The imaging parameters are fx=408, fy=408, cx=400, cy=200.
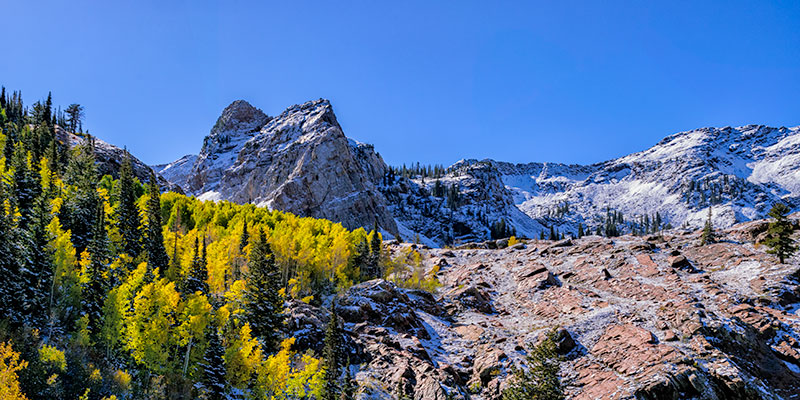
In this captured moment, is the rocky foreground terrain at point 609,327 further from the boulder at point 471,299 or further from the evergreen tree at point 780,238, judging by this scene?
the evergreen tree at point 780,238

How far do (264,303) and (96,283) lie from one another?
15.3 meters

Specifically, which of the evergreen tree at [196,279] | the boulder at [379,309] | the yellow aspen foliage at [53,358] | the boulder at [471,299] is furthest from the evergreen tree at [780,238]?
the yellow aspen foliage at [53,358]

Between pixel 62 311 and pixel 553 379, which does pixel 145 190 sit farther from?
pixel 553 379

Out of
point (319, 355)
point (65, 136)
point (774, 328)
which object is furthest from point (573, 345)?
point (65, 136)

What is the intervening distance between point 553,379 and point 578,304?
2559 cm

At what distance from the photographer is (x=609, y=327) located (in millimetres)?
45844

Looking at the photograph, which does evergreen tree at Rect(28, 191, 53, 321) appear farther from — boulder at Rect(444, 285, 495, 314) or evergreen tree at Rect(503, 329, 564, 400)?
boulder at Rect(444, 285, 495, 314)

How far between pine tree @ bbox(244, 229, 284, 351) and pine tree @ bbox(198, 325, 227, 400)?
22.4 feet

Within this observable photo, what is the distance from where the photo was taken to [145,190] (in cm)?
9094

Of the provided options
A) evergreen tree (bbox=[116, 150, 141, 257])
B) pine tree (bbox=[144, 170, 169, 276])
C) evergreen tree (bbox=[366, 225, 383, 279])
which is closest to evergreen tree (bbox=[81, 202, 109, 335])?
pine tree (bbox=[144, 170, 169, 276])

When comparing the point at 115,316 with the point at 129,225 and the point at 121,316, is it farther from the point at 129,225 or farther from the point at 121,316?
the point at 129,225

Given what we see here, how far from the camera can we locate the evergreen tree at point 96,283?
3688 cm

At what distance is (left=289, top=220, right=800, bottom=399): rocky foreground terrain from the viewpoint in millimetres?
36438

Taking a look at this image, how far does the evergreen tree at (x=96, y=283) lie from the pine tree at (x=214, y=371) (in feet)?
35.8
